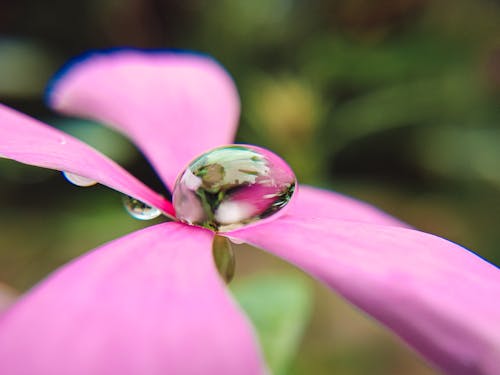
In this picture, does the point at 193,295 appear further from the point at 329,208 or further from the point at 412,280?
the point at 329,208

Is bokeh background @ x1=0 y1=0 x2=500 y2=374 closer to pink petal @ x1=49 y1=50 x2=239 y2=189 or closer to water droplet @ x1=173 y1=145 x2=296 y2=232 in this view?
pink petal @ x1=49 y1=50 x2=239 y2=189

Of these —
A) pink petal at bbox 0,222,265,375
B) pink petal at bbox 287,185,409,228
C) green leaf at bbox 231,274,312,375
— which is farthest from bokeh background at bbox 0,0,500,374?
pink petal at bbox 0,222,265,375

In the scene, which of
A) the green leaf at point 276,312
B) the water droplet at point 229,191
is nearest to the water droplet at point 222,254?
the water droplet at point 229,191

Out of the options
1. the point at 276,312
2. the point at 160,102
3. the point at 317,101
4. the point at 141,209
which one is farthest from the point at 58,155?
the point at 317,101

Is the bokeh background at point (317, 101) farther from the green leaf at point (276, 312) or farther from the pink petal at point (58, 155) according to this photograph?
the pink petal at point (58, 155)

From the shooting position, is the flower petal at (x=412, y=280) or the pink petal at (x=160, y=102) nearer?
the flower petal at (x=412, y=280)

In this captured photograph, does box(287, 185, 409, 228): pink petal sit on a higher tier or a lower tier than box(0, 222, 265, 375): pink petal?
lower

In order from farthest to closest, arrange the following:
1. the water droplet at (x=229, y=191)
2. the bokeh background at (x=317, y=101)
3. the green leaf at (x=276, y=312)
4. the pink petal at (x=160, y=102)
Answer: the bokeh background at (x=317, y=101)
the green leaf at (x=276, y=312)
the pink petal at (x=160, y=102)
the water droplet at (x=229, y=191)

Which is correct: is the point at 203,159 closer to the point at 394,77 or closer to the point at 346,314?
the point at 346,314
